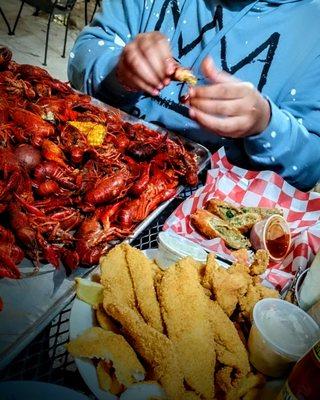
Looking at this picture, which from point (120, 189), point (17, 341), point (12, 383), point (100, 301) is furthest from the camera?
point (120, 189)

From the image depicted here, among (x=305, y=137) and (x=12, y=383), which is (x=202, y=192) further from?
(x=12, y=383)

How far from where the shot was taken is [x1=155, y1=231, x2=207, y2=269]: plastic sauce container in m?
1.87

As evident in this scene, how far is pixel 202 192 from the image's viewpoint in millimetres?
2594

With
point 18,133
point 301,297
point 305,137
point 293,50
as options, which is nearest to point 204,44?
point 293,50

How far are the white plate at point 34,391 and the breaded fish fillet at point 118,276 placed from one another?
39cm

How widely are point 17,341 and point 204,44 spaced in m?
2.43

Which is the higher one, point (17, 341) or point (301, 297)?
point (301, 297)

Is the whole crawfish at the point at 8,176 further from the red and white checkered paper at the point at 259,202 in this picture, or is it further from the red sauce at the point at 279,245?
the red sauce at the point at 279,245

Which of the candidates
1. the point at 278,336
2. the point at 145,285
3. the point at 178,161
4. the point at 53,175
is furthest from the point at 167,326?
the point at 178,161

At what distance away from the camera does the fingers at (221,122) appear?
2.05m

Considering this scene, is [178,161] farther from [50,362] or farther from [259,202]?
[50,362]

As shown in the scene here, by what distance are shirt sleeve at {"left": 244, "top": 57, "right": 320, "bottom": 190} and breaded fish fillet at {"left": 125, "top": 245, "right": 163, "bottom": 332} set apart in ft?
3.79

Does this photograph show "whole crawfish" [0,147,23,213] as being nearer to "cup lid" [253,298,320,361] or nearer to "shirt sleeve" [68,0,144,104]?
→ "shirt sleeve" [68,0,144,104]

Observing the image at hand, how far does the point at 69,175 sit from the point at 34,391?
141 cm
